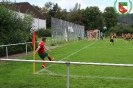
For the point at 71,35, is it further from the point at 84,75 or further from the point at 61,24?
the point at 84,75

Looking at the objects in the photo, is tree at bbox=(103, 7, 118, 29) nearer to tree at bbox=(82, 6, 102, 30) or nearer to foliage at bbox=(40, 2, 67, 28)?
tree at bbox=(82, 6, 102, 30)

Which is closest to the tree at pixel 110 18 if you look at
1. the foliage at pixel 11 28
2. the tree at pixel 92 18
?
the tree at pixel 92 18

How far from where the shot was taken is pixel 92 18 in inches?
4144

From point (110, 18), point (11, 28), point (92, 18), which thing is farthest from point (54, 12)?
point (11, 28)

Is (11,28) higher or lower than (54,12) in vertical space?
lower

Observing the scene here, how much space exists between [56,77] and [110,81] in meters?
2.14

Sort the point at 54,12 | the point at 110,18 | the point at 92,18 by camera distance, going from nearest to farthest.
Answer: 1. the point at 54,12
2. the point at 92,18
3. the point at 110,18

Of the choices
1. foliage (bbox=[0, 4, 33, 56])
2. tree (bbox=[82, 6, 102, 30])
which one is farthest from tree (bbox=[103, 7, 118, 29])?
foliage (bbox=[0, 4, 33, 56])

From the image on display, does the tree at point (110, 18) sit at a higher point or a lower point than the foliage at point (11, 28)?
higher

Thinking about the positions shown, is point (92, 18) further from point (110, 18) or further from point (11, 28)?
point (11, 28)

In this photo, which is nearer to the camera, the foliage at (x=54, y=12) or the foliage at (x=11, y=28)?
the foliage at (x=11, y=28)

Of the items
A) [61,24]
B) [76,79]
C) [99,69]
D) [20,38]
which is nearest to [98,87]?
[76,79]

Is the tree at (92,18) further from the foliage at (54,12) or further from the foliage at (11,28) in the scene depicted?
the foliage at (11,28)

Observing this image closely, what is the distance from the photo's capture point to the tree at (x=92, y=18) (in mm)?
101750
